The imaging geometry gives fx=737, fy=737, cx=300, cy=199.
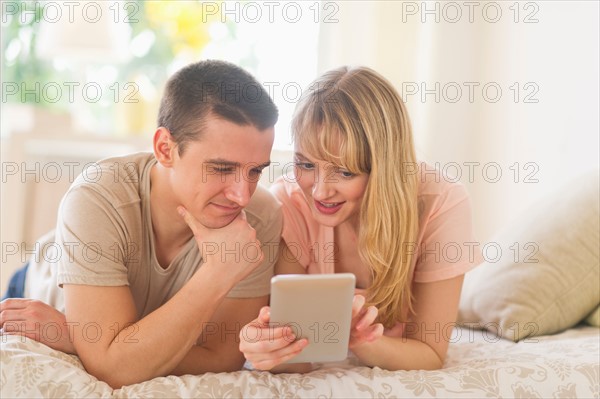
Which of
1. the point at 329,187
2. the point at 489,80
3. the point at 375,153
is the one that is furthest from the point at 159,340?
the point at 489,80

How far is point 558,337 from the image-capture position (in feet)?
5.47

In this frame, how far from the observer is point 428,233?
156 cm

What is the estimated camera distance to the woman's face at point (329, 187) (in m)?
1.46

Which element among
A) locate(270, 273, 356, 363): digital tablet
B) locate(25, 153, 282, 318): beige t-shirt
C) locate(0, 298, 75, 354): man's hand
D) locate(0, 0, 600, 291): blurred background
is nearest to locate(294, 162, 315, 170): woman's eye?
locate(25, 153, 282, 318): beige t-shirt

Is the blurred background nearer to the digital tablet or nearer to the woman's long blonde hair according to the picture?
the woman's long blonde hair

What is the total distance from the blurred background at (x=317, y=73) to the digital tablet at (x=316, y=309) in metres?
1.34

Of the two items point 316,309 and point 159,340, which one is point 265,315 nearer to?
point 316,309

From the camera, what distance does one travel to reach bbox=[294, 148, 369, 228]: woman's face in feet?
4.78

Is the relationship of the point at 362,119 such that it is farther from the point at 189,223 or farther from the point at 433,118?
the point at 433,118

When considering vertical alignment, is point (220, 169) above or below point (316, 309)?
above

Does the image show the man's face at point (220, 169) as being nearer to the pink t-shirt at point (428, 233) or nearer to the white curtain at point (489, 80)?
the pink t-shirt at point (428, 233)

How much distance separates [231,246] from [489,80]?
173 centimetres

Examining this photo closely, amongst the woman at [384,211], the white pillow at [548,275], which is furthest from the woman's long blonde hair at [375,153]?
the white pillow at [548,275]

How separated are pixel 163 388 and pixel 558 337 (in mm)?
935
